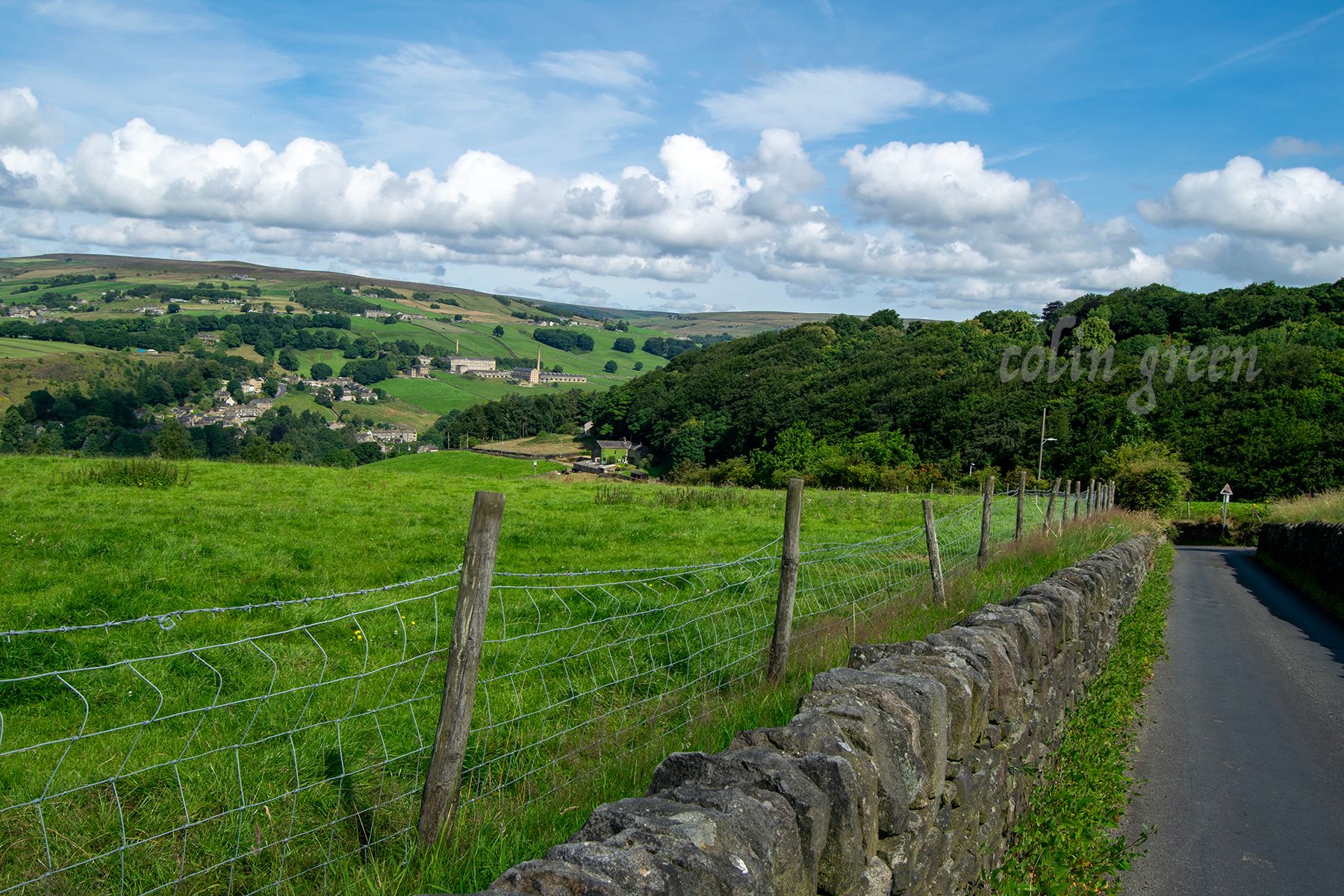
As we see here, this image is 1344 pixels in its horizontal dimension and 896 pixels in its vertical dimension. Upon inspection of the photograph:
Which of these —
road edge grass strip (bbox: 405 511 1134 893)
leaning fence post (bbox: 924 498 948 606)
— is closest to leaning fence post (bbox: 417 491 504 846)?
road edge grass strip (bbox: 405 511 1134 893)

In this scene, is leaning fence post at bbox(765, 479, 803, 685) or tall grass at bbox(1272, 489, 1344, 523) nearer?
leaning fence post at bbox(765, 479, 803, 685)

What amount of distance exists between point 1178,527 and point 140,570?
47.6 m

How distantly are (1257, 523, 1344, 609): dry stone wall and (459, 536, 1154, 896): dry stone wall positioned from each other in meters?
15.7

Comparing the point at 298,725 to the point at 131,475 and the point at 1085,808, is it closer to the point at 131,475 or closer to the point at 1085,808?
the point at 1085,808

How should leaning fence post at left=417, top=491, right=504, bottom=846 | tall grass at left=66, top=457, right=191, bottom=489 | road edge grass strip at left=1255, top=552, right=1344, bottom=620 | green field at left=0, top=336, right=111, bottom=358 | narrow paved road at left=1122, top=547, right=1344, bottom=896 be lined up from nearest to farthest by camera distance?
leaning fence post at left=417, top=491, right=504, bottom=846, narrow paved road at left=1122, top=547, right=1344, bottom=896, tall grass at left=66, top=457, right=191, bottom=489, road edge grass strip at left=1255, top=552, right=1344, bottom=620, green field at left=0, top=336, right=111, bottom=358

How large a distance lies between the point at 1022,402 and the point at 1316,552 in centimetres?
5564

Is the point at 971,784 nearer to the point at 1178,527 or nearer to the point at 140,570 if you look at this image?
the point at 140,570

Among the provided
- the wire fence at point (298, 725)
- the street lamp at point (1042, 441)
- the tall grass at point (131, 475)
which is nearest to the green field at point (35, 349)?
the tall grass at point (131, 475)

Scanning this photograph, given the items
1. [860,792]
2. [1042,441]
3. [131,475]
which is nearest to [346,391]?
[1042,441]

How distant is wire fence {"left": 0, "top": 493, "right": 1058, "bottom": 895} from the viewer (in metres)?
3.27

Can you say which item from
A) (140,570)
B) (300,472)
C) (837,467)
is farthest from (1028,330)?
(140,570)

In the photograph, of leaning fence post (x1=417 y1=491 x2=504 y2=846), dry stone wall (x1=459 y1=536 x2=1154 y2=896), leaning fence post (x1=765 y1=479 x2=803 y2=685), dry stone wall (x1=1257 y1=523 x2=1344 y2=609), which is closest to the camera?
dry stone wall (x1=459 y1=536 x2=1154 y2=896)

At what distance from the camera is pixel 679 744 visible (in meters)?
4.39

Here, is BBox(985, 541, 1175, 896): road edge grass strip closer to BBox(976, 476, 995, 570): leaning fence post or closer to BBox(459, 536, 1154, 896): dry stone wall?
BBox(459, 536, 1154, 896): dry stone wall
